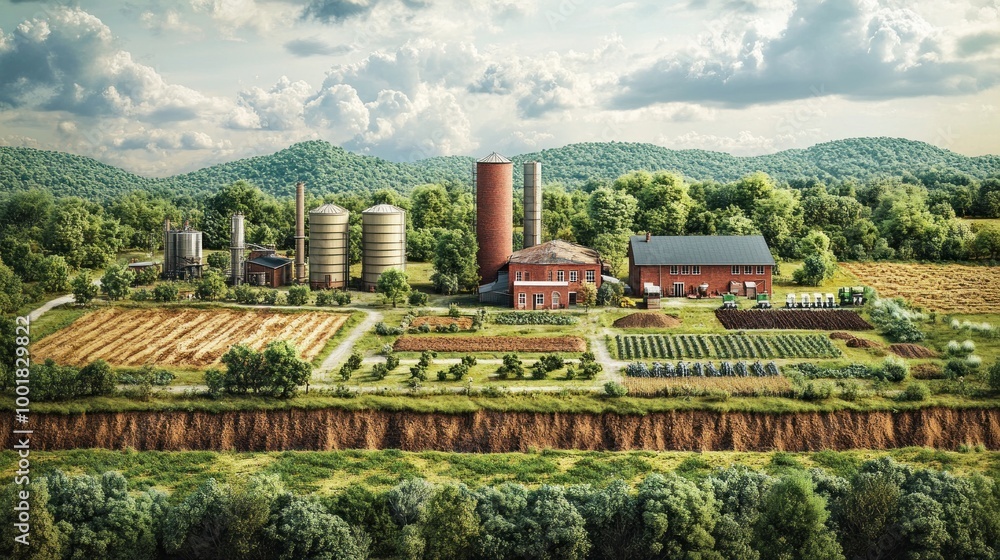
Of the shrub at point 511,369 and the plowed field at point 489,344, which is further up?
the plowed field at point 489,344

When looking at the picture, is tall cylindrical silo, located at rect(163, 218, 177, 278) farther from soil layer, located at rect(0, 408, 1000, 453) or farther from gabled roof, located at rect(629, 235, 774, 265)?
gabled roof, located at rect(629, 235, 774, 265)

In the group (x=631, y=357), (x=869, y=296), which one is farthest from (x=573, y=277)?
(x=869, y=296)

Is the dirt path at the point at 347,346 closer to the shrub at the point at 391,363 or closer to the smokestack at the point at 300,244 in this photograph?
the shrub at the point at 391,363

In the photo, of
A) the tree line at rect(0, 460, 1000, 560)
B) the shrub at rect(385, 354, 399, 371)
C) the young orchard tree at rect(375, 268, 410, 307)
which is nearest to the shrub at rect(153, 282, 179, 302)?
the young orchard tree at rect(375, 268, 410, 307)

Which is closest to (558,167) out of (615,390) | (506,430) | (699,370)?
(699,370)

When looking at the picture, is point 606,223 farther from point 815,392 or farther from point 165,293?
point 815,392

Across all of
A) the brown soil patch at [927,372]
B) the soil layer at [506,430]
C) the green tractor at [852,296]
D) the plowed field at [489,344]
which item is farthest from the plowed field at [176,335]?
the green tractor at [852,296]
